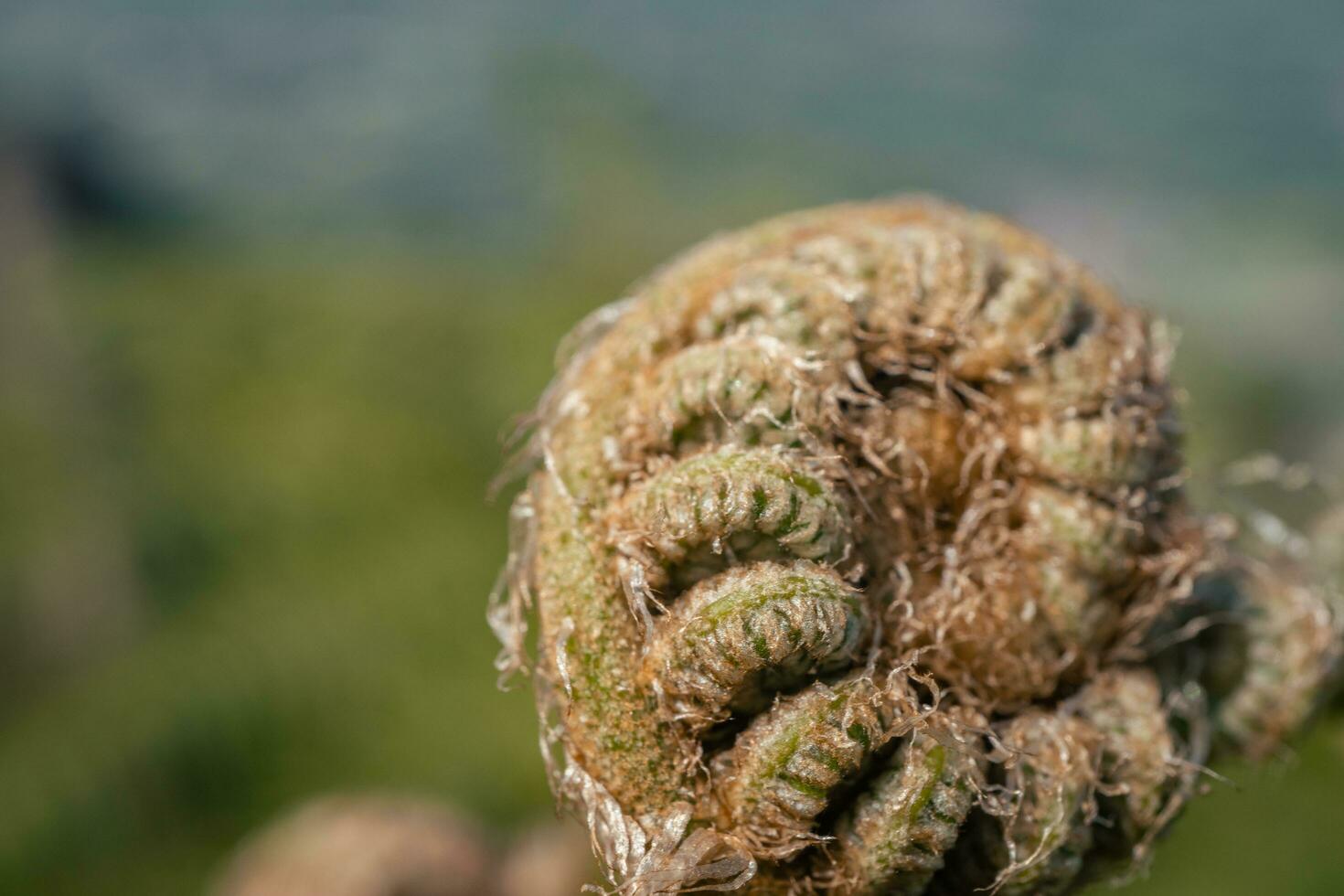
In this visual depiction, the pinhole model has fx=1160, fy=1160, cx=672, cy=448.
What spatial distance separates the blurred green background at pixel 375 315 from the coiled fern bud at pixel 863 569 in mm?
367

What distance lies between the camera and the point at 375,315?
48.6 ft

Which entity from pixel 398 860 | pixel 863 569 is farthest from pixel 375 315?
pixel 863 569

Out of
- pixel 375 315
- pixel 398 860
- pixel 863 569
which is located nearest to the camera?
pixel 863 569

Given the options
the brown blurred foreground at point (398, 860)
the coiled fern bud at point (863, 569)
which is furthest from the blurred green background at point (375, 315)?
the brown blurred foreground at point (398, 860)

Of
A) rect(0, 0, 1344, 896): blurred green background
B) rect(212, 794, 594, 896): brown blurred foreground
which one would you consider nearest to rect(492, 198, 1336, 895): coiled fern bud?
rect(0, 0, 1344, 896): blurred green background

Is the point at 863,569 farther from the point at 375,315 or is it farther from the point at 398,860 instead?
the point at 375,315

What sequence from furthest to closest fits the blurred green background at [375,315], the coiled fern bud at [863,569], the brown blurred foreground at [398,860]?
the blurred green background at [375,315]
the brown blurred foreground at [398,860]
the coiled fern bud at [863,569]

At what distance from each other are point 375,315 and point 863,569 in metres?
13.8

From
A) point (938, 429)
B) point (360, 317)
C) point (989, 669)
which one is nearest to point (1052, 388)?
point (938, 429)

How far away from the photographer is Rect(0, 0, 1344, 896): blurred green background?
324 inches

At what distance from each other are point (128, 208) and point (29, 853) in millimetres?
16086

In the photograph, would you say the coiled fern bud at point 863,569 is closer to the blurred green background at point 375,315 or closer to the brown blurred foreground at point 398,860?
the blurred green background at point 375,315

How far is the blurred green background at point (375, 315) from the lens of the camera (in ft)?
27.0

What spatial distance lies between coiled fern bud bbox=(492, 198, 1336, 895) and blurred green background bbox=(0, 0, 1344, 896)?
37 cm
